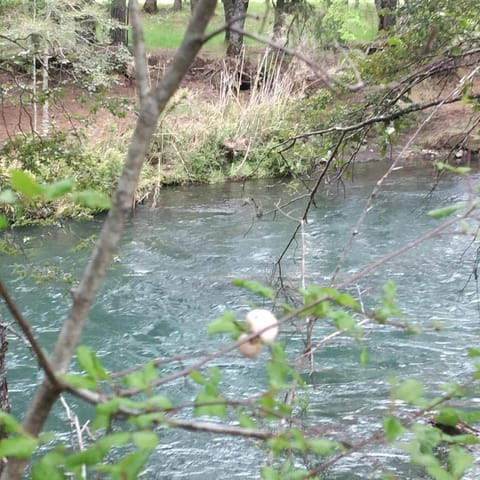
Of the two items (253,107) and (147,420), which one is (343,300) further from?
(253,107)

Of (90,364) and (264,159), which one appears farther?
(264,159)

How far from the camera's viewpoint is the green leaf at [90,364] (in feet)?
3.18

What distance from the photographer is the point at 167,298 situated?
711 cm

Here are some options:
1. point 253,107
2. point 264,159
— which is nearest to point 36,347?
point 264,159

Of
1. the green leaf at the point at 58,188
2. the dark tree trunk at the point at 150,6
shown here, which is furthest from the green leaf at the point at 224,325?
the dark tree trunk at the point at 150,6

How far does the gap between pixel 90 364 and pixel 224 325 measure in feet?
0.69

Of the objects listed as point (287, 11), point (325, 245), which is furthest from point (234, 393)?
point (325, 245)

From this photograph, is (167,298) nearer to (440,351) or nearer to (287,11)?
(440,351)

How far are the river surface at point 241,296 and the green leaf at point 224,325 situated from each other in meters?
2.01

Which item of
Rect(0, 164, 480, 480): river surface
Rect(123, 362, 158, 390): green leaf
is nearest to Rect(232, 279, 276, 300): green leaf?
Rect(123, 362, 158, 390): green leaf

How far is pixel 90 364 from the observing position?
99 cm

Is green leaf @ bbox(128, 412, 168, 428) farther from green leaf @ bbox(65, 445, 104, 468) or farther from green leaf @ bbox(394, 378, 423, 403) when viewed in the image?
green leaf @ bbox(394, 378, 423, 403)

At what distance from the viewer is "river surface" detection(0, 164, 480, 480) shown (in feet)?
14.4

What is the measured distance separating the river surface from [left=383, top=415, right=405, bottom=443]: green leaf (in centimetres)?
194
